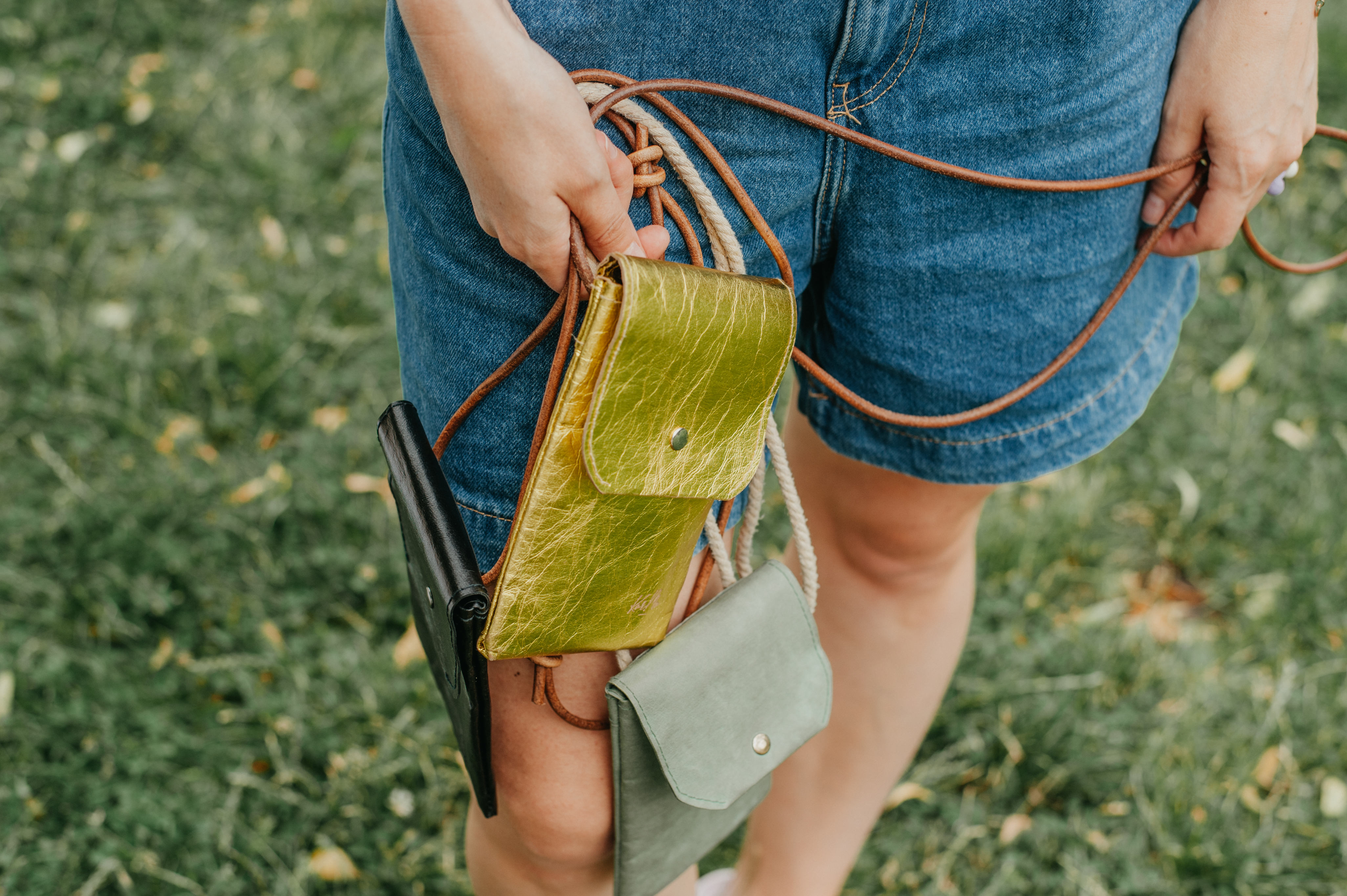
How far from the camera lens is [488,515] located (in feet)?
3.15

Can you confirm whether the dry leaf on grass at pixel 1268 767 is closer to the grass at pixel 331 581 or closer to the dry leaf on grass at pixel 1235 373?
the grass at pixel 331 581

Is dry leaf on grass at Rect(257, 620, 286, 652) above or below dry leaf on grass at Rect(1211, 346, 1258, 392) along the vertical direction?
above

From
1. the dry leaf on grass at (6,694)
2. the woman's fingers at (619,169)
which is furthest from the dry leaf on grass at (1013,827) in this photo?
the dry leaf on grass at (6,694)

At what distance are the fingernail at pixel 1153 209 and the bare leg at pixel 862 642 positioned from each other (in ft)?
1.13

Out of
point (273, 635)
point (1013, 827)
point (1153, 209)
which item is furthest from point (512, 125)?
point (1013, 827)

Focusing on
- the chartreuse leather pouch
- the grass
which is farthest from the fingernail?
the grass

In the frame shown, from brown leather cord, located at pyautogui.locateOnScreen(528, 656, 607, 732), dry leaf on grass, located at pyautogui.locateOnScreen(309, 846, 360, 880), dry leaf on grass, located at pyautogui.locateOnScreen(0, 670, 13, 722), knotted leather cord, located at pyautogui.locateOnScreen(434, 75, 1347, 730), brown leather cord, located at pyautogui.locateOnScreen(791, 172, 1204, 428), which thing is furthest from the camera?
dry leaf on grass, located at pyautogui.locateOnScreen(0, 670, 13, 722)

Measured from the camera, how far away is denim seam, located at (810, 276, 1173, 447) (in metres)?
1.13

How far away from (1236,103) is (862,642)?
31.9 inches

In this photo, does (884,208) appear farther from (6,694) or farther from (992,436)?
(6,694)

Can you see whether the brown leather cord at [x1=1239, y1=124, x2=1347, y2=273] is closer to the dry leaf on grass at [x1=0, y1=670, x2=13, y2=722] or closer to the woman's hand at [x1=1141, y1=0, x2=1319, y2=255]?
the woman's hand at [x1=1141, y1=0, x2=1319, y2=255]

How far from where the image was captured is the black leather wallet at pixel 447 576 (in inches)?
32.7

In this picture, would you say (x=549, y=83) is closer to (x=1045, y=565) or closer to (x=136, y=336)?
(x=1045, y=565)

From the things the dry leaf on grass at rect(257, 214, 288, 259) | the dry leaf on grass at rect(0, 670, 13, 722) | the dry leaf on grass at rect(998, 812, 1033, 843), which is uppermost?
the dry leaf on grass at rect(257, 214, 288, 259)
